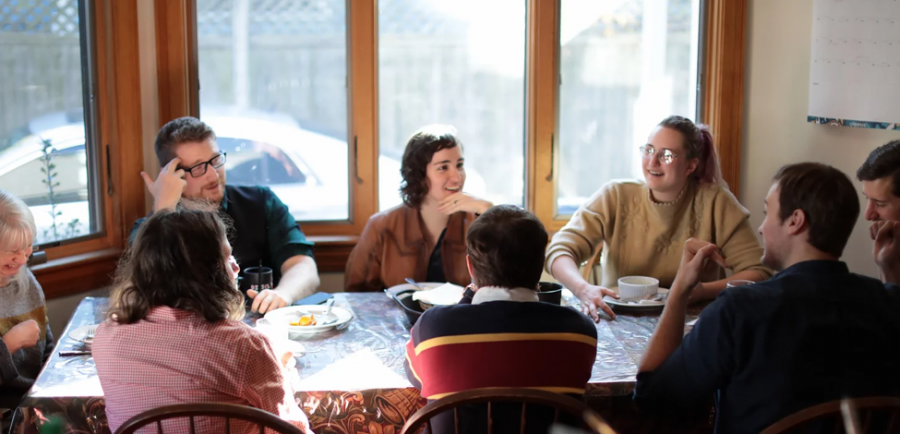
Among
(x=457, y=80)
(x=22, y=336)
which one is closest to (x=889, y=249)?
(x=457, y=80)

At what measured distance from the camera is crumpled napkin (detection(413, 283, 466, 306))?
2260mm

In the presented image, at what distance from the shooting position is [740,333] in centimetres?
147

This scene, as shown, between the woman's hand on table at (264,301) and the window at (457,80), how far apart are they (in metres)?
1.17

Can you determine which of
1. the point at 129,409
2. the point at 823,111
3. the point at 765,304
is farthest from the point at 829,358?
the point at 823,111

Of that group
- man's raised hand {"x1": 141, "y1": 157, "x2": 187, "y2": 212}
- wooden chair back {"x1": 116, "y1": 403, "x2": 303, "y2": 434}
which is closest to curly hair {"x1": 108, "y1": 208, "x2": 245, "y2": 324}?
wooden chair back {"x1": 116, "y1": 403, "x2": 303, "y2": 434}

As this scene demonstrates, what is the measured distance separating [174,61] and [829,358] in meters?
2.56

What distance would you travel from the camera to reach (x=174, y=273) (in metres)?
1.56

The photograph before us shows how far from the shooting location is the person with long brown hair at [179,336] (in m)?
1.52

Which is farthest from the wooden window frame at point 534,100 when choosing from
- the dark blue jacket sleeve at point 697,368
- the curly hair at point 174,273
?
the dark blue jacket sleeve at point 697,368

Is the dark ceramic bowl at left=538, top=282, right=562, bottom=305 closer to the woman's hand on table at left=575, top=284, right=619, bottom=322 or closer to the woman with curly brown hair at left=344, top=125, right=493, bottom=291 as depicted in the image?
the woman's hand on table at left=575, top=284, right=619, bottom=322

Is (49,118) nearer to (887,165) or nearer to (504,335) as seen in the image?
(504,335)

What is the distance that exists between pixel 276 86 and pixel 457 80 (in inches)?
29.5

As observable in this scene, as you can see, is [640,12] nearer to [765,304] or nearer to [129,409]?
[765,304]

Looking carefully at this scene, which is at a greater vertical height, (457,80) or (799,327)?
(457,80)
